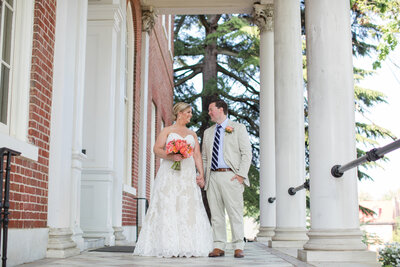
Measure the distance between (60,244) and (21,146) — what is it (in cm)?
147

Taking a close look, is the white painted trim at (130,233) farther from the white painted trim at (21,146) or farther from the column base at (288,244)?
the white painted trim at (21,146)

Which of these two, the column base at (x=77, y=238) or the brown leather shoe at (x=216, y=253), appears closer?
the brown leather shoe at (x=216, y=253)

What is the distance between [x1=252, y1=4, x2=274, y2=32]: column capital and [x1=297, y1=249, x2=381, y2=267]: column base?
8131 mm

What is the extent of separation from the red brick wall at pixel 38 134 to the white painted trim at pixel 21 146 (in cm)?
8

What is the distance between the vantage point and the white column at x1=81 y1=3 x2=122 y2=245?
955cm

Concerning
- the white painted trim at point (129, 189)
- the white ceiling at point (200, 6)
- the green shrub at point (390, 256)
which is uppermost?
the white ceiling at point (200, 6)

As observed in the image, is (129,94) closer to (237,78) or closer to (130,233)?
(130,233)

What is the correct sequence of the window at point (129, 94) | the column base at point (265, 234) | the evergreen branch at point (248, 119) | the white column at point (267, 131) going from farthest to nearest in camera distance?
the evergreen branch at point (248, 119) < the window at point (129, 94) < the white column at point (267, 131) < the column base at point (265, 234)

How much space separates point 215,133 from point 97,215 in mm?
3519

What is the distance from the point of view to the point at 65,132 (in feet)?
23.0

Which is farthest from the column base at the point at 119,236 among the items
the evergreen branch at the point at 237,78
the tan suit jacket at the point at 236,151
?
the evergreen branch at the point at 237,78

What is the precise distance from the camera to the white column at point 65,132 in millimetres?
6742

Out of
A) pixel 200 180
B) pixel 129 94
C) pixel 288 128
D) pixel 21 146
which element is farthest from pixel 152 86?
pixel 21 146

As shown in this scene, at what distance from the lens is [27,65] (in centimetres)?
624
